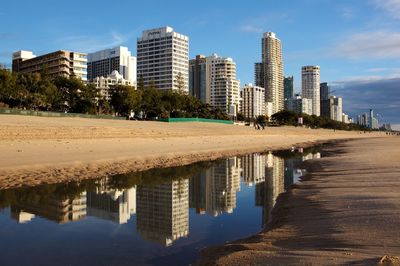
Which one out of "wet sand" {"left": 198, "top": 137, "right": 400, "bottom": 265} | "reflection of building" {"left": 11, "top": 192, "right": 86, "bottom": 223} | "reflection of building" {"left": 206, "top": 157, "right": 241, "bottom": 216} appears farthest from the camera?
"reflection of building" {"left": 206, "top": 157, "right": 241, "bottom": 216}

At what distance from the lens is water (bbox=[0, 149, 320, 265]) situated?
7.49m

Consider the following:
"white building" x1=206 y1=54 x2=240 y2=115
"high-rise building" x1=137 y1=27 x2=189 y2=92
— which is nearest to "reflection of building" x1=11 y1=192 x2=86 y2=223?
"high-rise building" x1=137 y1=27 x2=189 y2=92

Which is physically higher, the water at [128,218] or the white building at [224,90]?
the white building at [224,90]

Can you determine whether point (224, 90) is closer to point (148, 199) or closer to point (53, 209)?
point (148, 199)

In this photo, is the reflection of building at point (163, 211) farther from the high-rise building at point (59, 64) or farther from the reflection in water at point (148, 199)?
the high-rise building at point (59, 64)

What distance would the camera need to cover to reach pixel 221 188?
16984 mm

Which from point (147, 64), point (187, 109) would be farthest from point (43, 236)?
point (147, 64)

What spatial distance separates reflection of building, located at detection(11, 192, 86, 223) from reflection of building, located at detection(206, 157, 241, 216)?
3713mm

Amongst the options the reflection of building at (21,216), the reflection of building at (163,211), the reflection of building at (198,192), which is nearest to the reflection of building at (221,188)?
the reflection of building at (198,192)

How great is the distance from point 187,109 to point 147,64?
8604cm

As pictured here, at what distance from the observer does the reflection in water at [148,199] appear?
10.4 metres

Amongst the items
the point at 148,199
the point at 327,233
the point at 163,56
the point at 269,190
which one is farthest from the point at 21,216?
the point at 163,56

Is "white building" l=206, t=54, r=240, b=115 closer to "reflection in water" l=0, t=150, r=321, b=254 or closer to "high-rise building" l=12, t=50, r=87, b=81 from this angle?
"high-rise building" l=12, t=50, r=87, b=81

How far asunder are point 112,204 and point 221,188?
561 cm
